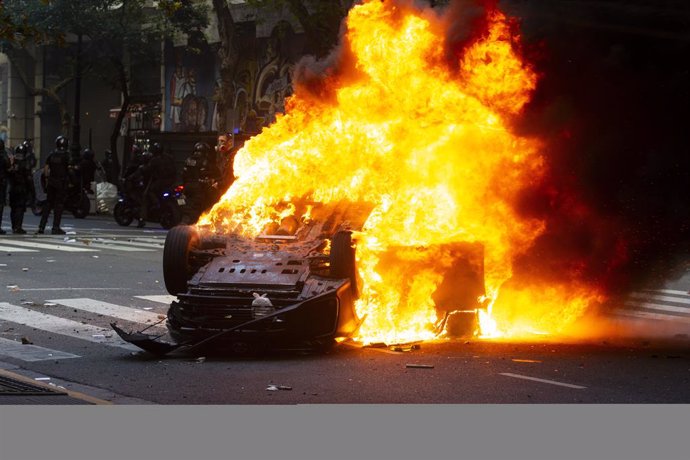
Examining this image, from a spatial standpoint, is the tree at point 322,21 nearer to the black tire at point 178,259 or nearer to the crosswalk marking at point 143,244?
the crosswalk marking at point 143,244

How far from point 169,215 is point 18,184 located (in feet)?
15.5

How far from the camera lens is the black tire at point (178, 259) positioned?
11.6 m

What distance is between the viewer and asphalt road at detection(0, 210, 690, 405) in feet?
29.6

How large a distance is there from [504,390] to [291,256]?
2.90m

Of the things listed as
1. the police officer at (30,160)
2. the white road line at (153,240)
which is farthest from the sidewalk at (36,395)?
the police officer at (30,160)

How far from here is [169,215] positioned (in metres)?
29.6

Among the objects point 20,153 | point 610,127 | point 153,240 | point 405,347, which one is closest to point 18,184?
point 20,153

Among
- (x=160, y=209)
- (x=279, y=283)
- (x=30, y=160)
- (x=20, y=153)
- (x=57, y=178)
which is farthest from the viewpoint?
(x=160, y=209)

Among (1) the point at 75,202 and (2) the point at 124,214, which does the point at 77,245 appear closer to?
(2) the point at 124,214

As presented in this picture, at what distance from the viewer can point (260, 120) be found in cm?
3244

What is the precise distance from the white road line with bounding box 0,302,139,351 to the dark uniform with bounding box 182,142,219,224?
48.3 ft

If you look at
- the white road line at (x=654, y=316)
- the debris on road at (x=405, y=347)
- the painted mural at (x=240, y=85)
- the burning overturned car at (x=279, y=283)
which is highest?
the painted mural at (x=240, y=85)

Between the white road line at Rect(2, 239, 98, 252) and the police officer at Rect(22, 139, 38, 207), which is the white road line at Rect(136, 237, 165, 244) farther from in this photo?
the police officer at Rect(22, 139, 38, 207)

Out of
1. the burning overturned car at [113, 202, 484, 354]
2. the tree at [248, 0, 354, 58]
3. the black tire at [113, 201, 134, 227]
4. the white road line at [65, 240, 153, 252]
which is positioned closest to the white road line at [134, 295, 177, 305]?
the burning overturned car at [113, 202, 484, 354]
